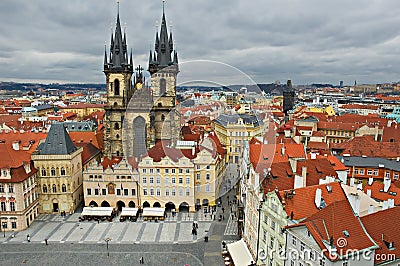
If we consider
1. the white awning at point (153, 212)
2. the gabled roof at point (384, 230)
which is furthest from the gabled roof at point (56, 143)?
the gabled roof at point (384, 230)

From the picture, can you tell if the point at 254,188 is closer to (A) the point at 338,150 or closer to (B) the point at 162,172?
(B) the point at 162,172

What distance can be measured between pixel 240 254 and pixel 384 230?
14.2 metres

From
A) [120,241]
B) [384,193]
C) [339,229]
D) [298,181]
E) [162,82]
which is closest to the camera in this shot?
[339,229]

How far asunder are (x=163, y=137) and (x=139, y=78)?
56.4ft

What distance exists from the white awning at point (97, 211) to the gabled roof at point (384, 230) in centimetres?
3279

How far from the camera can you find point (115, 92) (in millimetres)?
66062

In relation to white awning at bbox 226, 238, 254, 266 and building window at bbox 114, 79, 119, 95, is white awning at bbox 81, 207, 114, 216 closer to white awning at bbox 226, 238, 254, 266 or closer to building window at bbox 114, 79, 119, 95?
white awning at bbox 226, 238, 254, 266

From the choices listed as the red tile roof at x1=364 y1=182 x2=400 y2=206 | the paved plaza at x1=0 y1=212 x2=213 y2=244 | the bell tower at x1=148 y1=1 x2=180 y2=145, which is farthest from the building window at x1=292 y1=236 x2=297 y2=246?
the bell tower at x1=148 y1=1 x2=180 y2=145

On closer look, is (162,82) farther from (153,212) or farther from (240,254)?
(240,254)

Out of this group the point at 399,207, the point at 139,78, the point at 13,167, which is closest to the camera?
the point at 399,207

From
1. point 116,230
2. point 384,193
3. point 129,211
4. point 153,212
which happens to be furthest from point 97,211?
point 384,193

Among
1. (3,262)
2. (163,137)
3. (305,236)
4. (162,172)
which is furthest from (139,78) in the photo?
(305,236)

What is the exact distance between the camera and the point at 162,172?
158ft

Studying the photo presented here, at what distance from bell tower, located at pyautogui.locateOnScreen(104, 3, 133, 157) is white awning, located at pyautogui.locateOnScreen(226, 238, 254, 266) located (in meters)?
35.7
